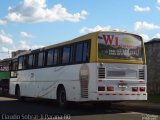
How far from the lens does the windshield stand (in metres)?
18.3

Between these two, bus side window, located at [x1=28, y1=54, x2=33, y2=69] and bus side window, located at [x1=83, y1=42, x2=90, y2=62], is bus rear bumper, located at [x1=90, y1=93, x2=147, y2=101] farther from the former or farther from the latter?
bus side window, located at [x1=28, y1=54, x2=33, y2=69]

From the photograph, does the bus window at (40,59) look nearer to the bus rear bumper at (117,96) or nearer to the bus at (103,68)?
the bus at (103,68)

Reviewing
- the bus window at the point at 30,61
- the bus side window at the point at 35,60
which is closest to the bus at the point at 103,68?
the bus side window at the point at 35,60

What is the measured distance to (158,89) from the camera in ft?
87.4

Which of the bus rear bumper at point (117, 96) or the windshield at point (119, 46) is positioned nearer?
the bus rear bumper at point (117, 96)

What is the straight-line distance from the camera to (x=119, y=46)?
18.6m

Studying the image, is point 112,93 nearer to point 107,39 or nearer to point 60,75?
point 107,39

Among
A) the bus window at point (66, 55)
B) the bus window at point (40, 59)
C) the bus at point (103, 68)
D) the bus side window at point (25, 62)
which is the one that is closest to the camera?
the bus at point (103, 68)

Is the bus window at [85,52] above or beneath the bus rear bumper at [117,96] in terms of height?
above

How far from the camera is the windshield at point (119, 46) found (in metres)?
18.3

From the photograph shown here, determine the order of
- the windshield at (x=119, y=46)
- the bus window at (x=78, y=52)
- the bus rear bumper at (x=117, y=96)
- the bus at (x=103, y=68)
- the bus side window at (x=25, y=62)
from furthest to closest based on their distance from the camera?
the bus side window at (x=25, y=62) → the bus window at (x=78, y=52) → the windshield at (x=119, y=46) → the bus at (x=103, y=68) → the bus rear bumper at (x=117, y=96)

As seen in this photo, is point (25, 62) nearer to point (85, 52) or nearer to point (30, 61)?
point (30, 61)

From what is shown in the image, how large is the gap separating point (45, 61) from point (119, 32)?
621cm

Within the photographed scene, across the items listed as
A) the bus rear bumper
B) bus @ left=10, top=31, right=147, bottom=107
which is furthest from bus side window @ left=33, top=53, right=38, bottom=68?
the bus rear bumper
